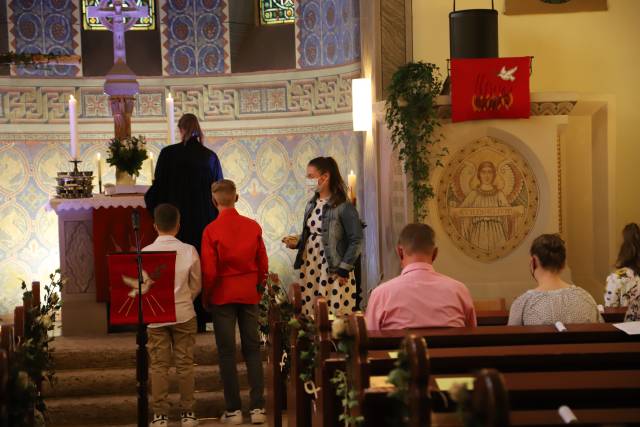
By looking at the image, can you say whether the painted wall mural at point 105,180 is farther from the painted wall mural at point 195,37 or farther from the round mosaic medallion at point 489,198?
the round mosaic medallion at point 489,198

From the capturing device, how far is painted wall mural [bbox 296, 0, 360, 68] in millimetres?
10586

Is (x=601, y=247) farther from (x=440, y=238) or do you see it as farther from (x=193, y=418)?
(x=193, y=418)

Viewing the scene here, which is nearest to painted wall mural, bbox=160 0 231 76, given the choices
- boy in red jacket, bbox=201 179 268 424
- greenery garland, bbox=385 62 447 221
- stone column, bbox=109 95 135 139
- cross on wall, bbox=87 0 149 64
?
cross on wall, bbox=87 0 149 64

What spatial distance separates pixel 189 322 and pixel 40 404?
3.30 ft

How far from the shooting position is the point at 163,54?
11688 mm

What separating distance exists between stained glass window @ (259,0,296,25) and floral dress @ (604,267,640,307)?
21.5ft

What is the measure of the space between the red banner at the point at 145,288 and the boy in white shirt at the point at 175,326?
1.18 feet

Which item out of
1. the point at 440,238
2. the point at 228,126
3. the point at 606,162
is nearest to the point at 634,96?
the point at 606,162

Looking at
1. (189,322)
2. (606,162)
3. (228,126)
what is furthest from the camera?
(228,126)

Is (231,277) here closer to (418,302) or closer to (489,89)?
(418,302)

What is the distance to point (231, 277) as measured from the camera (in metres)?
6.13

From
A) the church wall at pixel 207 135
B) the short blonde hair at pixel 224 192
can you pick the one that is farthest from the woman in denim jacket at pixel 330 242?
the church wall at pixel 207 135

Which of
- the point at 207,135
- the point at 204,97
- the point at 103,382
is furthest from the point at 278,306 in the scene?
the point at 204,97

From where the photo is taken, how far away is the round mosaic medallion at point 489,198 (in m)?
7.75
